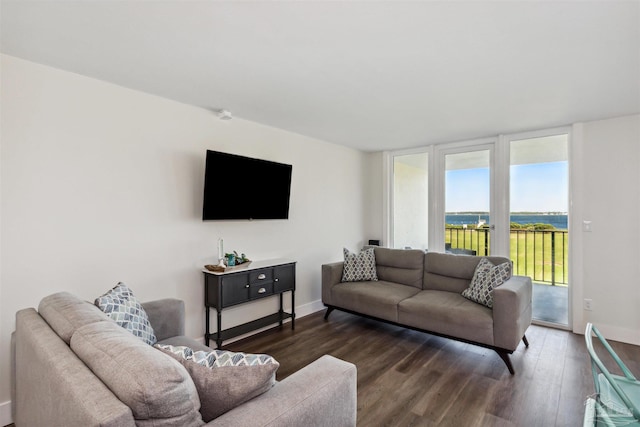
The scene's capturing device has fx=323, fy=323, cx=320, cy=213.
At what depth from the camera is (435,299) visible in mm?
3348

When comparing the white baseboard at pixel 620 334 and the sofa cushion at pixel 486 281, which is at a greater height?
the sofa cushion at pixel 486 281

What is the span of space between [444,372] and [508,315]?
2.38 ft

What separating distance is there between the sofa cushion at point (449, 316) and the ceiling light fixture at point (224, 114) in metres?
2.61

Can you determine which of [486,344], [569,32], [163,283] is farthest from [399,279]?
[569,32]

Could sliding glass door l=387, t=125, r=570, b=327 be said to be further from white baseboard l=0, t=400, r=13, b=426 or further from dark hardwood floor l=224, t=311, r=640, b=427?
white baseboard l=0, t=400, r=13, b=426

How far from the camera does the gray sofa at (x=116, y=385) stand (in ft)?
2.98

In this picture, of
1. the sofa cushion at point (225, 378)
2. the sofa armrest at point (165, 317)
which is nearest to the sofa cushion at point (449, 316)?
the sofa armrest at point (165, 317)

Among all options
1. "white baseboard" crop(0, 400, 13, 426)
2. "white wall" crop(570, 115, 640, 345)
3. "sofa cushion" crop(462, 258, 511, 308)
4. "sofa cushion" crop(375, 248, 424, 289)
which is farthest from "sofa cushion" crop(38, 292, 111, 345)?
"white wall" crop(570, 115, 640, 345)

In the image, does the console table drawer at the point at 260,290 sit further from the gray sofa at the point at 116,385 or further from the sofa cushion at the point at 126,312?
the gray sofa at the point at 116,385

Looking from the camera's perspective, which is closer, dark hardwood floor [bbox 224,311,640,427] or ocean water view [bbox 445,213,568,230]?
dark hardwood floor [bbox 224,311,640,427]

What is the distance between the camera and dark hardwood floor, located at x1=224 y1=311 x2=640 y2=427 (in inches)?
85.7

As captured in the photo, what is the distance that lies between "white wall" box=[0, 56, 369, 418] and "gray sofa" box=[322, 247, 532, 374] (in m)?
1.03

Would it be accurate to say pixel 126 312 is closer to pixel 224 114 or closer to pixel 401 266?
pixel 224 114

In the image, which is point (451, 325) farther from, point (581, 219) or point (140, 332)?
point (140, 332)
